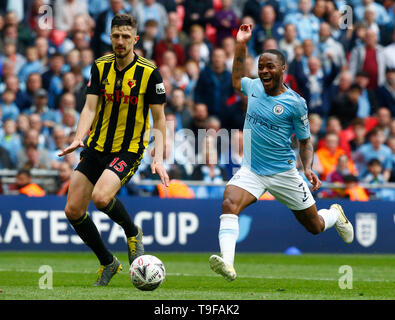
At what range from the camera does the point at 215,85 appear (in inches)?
700

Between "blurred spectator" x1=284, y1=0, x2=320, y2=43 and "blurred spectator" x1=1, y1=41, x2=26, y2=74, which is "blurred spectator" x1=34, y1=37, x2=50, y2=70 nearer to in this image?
"blurred spectator" x1=1, y1=41, x2=26, y2=74

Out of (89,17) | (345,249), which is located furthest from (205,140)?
(89,17)

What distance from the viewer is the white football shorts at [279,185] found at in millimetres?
9703

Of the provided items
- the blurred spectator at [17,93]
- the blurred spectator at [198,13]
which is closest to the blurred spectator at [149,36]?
the blurred spectator at [198,13]

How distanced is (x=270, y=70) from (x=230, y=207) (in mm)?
1475

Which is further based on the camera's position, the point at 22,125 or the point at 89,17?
the point at 89,17

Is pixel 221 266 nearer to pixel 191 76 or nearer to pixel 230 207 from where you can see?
pixel 230 207

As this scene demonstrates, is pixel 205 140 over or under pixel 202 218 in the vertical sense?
A: over

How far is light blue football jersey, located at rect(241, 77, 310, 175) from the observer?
9.73 metres

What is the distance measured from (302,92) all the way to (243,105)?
149cm
